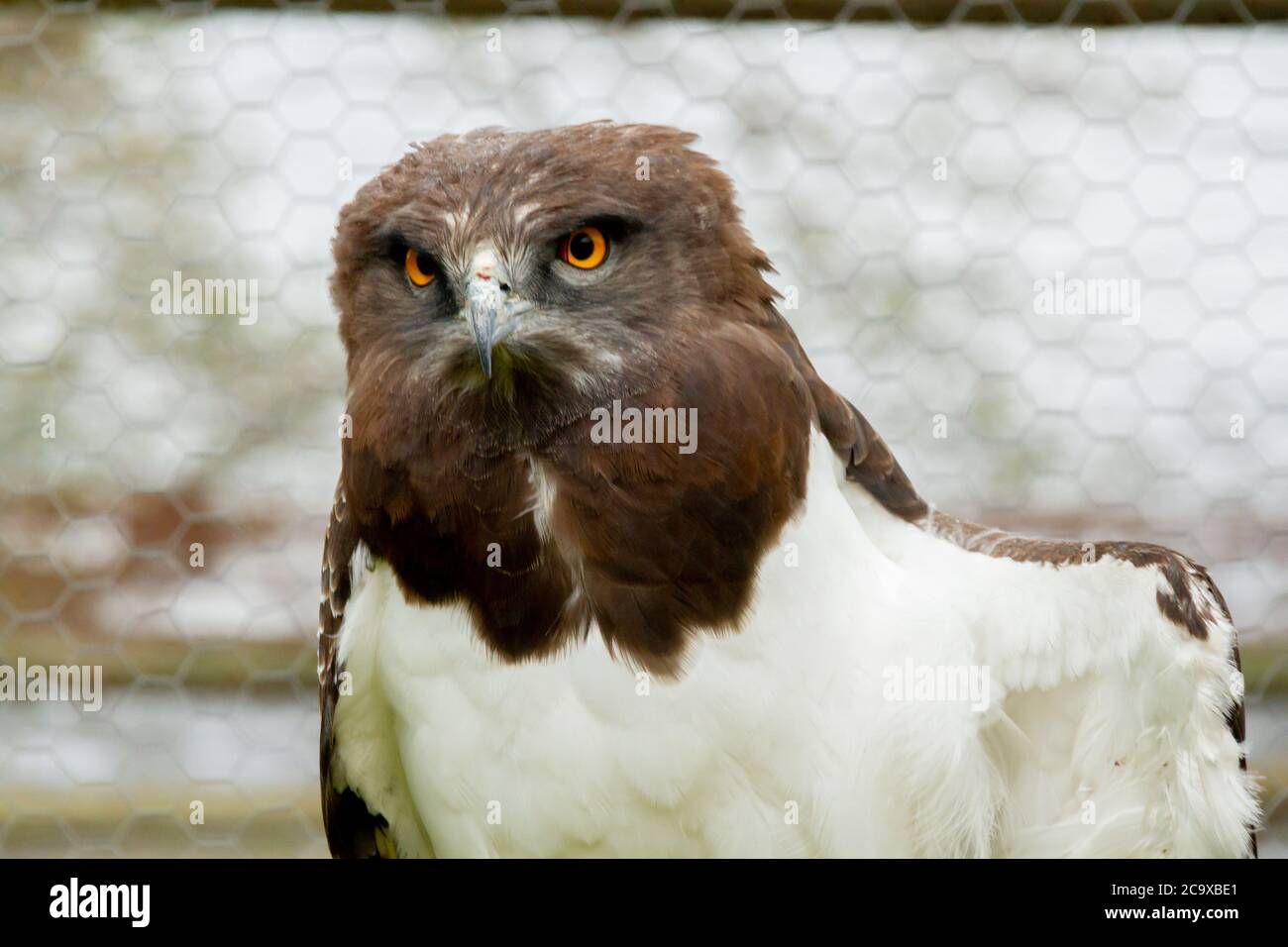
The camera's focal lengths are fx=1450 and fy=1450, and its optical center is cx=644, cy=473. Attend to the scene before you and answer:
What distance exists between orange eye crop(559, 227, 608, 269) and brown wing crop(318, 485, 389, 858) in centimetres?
39

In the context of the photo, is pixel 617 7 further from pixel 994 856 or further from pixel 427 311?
pixel 994 856

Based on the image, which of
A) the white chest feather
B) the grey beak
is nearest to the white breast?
the white chest feather

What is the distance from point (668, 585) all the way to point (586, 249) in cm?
38

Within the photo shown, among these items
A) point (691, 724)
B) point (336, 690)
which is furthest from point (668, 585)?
point (336, 690)

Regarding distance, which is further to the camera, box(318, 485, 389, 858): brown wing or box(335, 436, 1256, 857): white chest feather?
box(318, 485, 389, 858): brown wing

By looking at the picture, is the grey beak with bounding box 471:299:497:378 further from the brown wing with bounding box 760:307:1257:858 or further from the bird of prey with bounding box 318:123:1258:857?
the brown wing with bounding box 760:307:1257:858

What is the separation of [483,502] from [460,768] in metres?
0.32

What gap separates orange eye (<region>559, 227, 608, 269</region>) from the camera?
62.5 inches

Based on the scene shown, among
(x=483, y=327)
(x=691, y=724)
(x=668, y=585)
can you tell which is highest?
(x=483, y=327)

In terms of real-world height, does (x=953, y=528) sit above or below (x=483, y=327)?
below

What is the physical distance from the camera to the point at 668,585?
61.6 inches

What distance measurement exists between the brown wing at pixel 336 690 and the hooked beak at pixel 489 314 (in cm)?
31

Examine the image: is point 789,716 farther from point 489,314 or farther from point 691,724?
point 489,314

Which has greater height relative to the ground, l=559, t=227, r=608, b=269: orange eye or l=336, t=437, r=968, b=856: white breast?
l=559, t=227, r=608, b=269: orange eye
